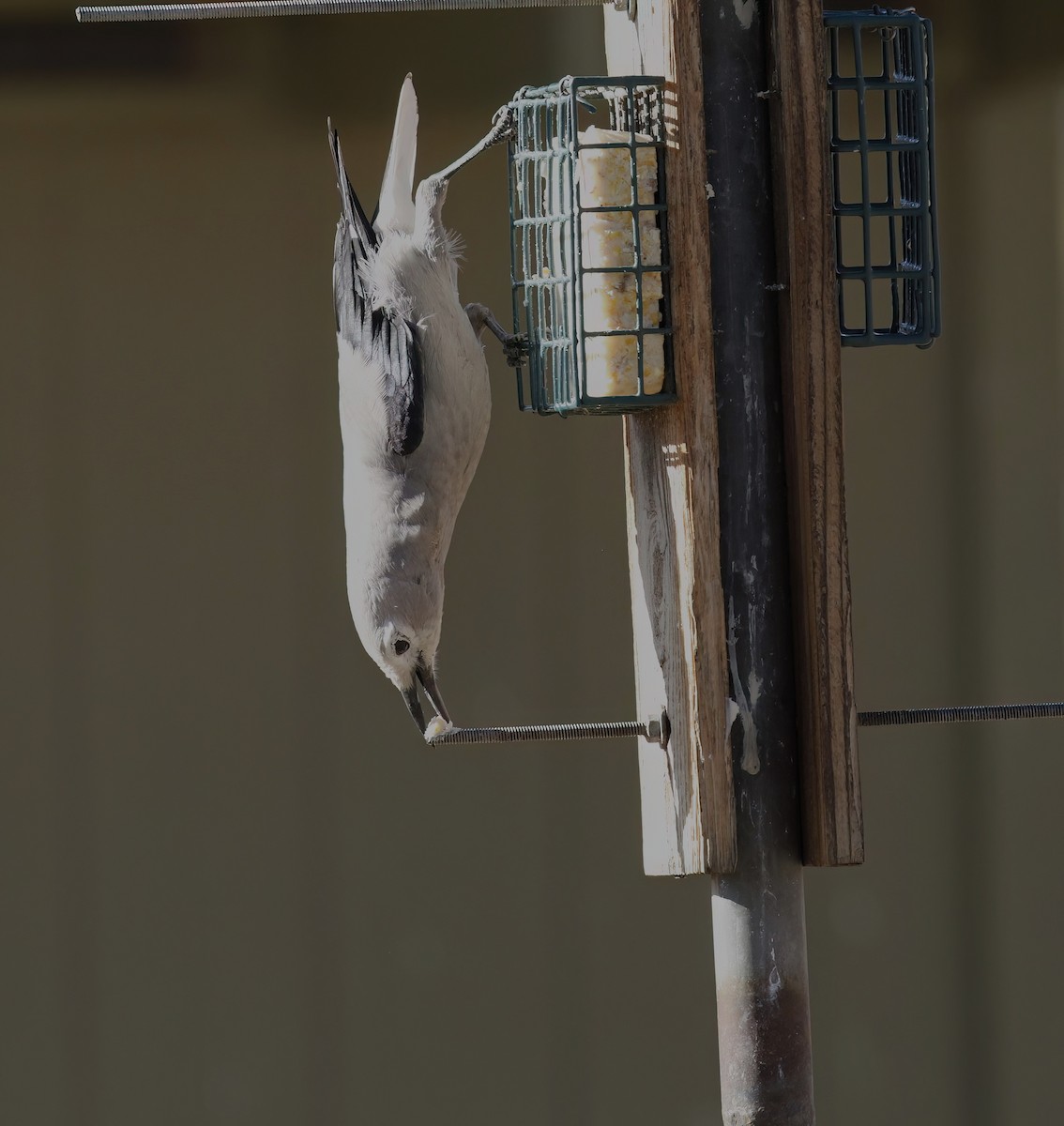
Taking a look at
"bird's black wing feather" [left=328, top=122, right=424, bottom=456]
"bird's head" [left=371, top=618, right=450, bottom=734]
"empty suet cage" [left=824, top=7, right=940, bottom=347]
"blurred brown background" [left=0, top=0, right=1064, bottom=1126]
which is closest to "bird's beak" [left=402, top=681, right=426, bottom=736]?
"bird's head" [left=371, top=618, right=450, bottom=734]

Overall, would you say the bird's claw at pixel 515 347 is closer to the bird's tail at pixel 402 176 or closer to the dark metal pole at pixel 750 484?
the bird's tail at pixel 402 176

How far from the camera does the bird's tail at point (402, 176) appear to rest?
10.1 ft

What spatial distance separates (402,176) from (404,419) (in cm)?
50

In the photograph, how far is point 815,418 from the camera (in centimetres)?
233

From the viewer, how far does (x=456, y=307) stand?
10.2 feet

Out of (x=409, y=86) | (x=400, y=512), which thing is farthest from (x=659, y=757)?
(x=409, y=86)

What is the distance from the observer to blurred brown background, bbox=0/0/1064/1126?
4.50m

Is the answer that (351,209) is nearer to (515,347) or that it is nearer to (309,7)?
(515,347)

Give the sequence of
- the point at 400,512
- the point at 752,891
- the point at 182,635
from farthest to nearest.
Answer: the point at 182,635 → the point at 400,512 → the point at 752,891

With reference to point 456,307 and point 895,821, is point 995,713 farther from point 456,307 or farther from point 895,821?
point 895,821

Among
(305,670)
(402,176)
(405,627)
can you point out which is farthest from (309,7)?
(305,670)

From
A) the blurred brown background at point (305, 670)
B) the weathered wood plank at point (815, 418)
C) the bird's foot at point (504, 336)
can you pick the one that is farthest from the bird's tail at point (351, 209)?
the blurred brown background at point (305, 670)

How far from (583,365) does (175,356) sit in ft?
7.63

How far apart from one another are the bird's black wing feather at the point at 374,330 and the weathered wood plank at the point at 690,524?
2.27 ft
